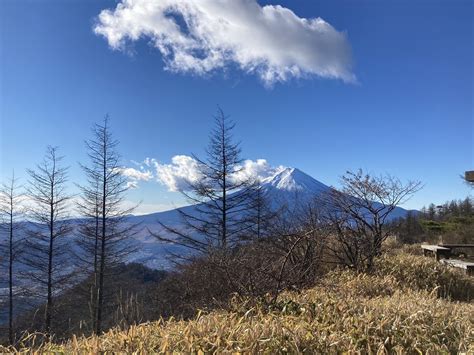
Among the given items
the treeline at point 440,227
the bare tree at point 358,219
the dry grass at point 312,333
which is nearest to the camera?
the dry grass at point 312,333

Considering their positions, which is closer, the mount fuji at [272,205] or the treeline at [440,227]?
the mount fuji at [272,205]

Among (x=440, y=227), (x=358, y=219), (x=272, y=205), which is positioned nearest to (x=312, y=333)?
(x=358, y=219)

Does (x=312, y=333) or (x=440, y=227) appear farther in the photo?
(x=440, y=227)

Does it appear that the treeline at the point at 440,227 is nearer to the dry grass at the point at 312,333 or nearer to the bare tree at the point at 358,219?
the bare tree at the point at 358,219

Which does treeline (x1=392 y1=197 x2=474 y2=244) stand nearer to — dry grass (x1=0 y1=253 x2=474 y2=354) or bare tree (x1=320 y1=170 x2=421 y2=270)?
bare tree (x1=320 y1=170 x2=421 y2=270)

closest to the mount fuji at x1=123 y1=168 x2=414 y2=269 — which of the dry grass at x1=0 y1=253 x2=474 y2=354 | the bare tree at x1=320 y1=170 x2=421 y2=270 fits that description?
the bare tree at x1=320 y1=170 x2=421 y2=270

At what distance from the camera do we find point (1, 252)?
23797 mm

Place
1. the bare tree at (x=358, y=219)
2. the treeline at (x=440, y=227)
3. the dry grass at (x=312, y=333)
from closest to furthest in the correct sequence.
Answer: the dry grass at (x=312, y=333) → the bare tree at (x=358, y=219) → the treeline at (x=440, y=227)

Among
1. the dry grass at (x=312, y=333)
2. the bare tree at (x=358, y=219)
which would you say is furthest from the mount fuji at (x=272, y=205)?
the dry grass at (x=312, y=333)

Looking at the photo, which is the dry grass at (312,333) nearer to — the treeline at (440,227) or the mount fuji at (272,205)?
the mount fuji at (272,205)

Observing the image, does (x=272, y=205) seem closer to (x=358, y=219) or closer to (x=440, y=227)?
(x=440, y=227)

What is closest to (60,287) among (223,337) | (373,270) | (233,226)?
(233,226)

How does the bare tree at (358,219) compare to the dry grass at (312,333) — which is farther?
the bare tree at (358,219)

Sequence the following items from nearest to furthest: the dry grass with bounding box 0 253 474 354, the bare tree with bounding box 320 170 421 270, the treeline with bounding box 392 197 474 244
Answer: the dry grass with bounding box 0 253 474 354
the bare tree with bounding box 320 170 421 270
the treeline with bounding box 392 197 474 244
